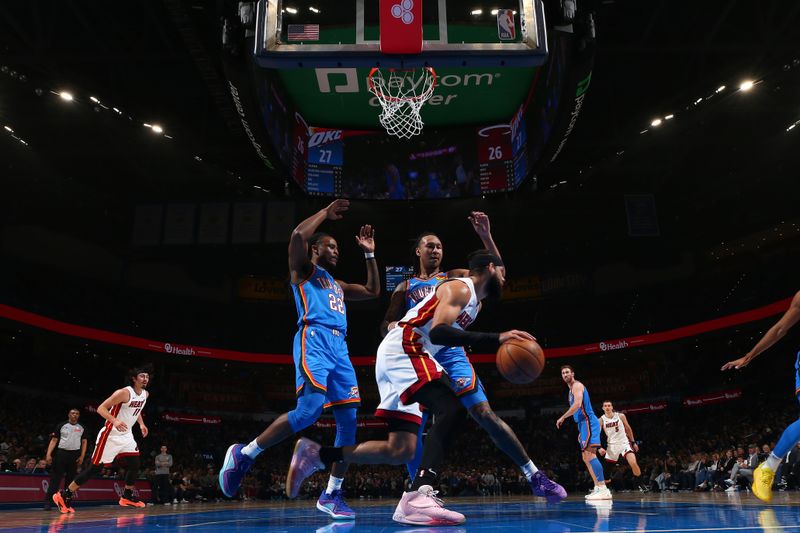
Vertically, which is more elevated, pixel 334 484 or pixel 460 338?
pixel 460 338

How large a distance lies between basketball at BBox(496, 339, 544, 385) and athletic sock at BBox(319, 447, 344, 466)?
4.37ft

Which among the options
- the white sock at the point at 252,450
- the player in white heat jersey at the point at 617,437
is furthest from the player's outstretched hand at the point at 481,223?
the player in white heat jersey at the point at 617,437

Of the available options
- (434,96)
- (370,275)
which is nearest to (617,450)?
(370,275)

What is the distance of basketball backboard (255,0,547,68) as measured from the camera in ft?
17.6

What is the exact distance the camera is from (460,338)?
3.59 m

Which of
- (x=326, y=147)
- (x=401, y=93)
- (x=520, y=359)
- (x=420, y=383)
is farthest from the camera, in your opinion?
(x=326, y=147)

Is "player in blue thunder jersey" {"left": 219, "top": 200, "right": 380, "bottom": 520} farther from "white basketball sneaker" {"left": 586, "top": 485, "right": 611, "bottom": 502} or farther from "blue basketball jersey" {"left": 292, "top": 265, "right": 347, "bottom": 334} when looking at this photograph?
"white basketball sneaker" {"left": 586, "top": 485, "right": 611, "bottom": 502}

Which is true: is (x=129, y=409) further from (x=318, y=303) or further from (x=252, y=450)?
(x=318, y=303)

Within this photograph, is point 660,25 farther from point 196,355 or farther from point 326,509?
point 196,355

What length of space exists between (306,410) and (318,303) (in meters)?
0.89

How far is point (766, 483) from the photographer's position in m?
4.98

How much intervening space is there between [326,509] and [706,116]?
644 inches

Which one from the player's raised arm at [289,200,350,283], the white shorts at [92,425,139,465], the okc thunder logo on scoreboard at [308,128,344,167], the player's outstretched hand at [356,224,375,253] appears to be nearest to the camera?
the player's raised arm at [289,200,350,283]

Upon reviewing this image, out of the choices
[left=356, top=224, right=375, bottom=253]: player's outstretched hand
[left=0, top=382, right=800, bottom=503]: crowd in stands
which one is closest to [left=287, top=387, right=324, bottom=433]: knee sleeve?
[left=356, top=224, right=375, bottom=253]: player's outstretched hand
